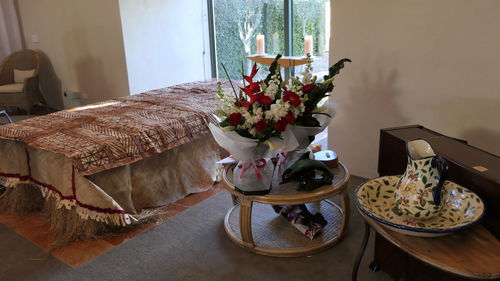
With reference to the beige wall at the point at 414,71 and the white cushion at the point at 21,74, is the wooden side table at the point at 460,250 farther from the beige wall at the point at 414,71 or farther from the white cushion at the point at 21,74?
the white cushion at the point at 21,74

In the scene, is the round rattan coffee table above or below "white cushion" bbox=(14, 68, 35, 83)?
below

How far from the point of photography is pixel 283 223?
225cm

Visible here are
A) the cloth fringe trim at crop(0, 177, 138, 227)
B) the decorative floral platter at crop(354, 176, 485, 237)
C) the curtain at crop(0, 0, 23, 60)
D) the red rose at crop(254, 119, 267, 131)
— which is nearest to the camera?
the decorative floral platter at crop(354, 176, 485, 237)

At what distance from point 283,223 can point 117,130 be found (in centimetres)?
116

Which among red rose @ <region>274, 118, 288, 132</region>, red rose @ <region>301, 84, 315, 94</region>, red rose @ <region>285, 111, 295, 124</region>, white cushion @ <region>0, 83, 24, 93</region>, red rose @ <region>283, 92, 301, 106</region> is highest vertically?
red rose @ <region>301, 84, 315, 94</region>

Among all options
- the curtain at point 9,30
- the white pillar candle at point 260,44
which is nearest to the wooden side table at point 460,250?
the white pillar candle at point 260,44

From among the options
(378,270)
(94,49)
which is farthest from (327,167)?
(94,49)

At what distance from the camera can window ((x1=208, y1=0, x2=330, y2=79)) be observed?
12.9 ft

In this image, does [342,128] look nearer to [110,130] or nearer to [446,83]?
[446,83]

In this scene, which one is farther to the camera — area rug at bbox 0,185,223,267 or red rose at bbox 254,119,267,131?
area rug at bbox 0,185,223,267

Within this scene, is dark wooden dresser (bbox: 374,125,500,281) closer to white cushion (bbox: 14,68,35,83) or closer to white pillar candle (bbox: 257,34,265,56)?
white pillar candle (bbox: 257,34,265,56)

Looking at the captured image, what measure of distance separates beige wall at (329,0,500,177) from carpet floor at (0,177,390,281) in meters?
0.82

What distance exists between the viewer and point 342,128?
2.94 m

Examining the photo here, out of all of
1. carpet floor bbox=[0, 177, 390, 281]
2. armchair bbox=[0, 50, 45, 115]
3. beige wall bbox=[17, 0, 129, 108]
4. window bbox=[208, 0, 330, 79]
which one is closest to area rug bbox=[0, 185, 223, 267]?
carpet floor bbox=[0, 177, 390, 281]
